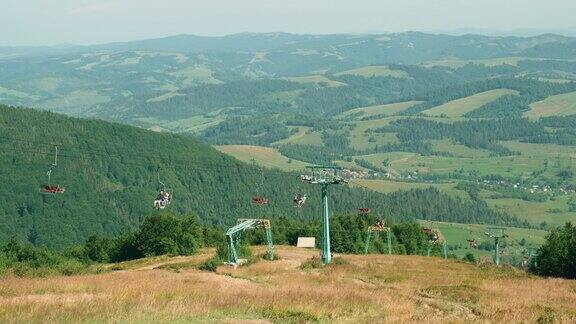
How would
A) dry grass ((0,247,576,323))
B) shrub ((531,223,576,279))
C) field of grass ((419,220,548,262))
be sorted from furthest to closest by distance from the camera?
field of grass ((419,220,548,262)) < shrub ((531,223,576,279)) < dry grass ((0,247,576,323))

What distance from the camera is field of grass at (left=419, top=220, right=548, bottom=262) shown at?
153 meters

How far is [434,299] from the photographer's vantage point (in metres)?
34.3

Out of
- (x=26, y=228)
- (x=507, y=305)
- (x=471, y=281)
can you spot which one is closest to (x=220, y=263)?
(x=471, y=281)

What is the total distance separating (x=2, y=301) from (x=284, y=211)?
545 feet

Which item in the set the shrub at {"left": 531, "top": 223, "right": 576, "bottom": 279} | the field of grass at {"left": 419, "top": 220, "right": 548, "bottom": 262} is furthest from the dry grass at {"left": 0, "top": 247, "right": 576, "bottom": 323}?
the field of grass at {"left": 419, "top": 220, "right": 548, "bottom": 262}

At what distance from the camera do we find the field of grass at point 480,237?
153 metres

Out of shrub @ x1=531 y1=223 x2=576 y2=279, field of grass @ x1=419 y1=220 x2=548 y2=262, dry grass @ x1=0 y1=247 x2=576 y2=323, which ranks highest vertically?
dry grass @ x1=0 y1=247 x2=576 y2=323

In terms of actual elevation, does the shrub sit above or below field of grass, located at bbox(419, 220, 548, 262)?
above

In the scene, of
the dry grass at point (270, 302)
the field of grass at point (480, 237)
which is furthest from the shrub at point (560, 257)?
the field of grass at point (480, 237)

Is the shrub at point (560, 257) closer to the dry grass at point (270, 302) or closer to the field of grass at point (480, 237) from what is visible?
the dry grass at point (270, 302)

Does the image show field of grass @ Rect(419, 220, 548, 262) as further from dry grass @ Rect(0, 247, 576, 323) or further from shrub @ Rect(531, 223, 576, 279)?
dry grass @ Rect(0, 247, 576, 323)

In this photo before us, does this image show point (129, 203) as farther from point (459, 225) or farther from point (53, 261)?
point (53, 261)

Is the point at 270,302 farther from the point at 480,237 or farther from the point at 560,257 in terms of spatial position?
the point at 480,237

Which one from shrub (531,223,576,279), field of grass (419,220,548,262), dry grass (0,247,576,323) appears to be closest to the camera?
dry grass (0,247,576,323)
